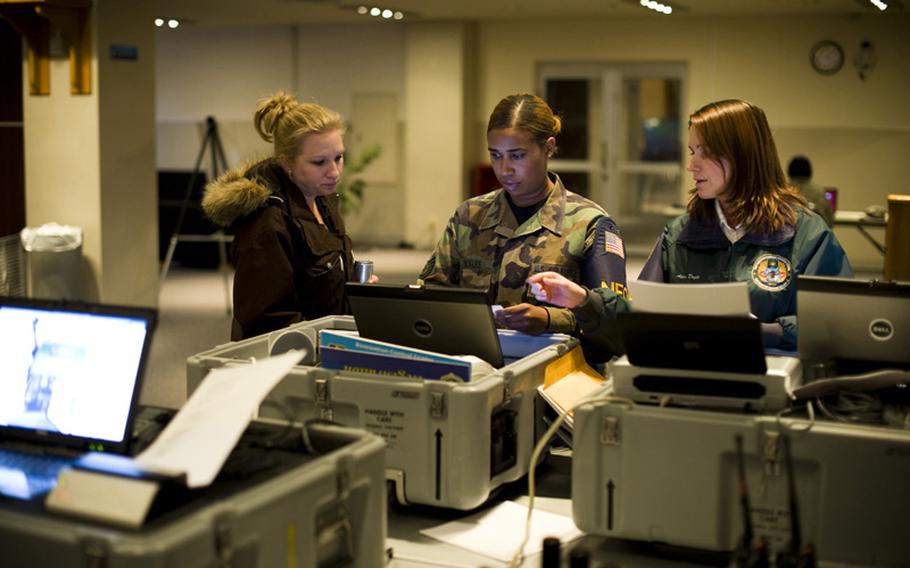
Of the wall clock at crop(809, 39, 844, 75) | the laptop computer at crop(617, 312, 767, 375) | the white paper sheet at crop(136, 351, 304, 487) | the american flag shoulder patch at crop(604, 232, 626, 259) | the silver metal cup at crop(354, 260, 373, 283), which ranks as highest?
the wall clock at crop(809, 39, 844, 75)

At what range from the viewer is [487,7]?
35.3 ft

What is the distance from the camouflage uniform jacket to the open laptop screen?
45.2 inches

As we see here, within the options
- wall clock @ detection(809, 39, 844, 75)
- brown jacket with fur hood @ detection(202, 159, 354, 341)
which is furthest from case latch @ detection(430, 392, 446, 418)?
wall clock @ detection(809, 39, 844, 75)

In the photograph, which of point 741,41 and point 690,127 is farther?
point 741,41

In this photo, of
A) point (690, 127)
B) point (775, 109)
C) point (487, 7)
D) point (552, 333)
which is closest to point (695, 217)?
point (690, 127)

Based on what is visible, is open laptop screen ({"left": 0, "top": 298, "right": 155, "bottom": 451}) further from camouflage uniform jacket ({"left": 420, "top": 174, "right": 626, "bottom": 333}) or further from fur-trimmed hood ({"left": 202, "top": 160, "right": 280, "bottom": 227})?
camouflage uniform jacket ({"left": 420, "top": 174, "right": 626, "bottom": 333})

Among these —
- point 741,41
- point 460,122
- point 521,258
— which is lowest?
point 521,258

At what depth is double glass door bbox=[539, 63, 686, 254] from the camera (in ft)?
39.6

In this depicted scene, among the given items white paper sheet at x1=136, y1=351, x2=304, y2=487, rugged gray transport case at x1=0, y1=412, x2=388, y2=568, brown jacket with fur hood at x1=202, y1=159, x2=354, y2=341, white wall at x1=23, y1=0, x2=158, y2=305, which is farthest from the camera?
white wall at x1=23, y1=0, x2=158, y2=305

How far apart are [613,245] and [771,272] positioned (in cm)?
46

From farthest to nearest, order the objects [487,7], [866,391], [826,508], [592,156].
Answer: [592,156] → [487,7] → [866,391] → [826,508]

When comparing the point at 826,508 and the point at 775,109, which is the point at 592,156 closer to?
the point at 775,109

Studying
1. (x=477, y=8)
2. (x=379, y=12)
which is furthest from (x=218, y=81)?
(x=477, y=8)

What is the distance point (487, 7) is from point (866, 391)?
958cm
